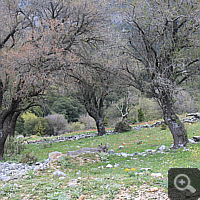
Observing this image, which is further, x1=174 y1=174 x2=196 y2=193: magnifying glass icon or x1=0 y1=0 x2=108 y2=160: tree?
x1=0 y1=0 x2=108 y2=160: tree

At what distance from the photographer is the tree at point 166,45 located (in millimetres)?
7668

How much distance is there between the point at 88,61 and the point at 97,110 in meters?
7.33

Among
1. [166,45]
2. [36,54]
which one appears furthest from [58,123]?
[166,45]

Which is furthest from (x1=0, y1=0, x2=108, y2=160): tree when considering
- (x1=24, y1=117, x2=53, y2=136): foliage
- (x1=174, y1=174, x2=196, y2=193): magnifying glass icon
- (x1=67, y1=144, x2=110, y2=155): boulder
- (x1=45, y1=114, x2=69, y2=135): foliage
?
(x1=45, y1=114, x2=69, y2=135): foliage

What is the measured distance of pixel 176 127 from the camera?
8.53 m

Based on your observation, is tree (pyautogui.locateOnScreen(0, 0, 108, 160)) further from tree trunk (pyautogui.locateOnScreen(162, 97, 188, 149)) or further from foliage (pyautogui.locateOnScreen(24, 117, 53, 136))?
foliage (pyautogui.locateOnScreen(24, 117, 53, 136))

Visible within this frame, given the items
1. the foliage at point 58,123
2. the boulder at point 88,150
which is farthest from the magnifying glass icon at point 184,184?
the foliage at point 58,123

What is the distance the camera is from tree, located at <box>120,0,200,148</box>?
7668 mm

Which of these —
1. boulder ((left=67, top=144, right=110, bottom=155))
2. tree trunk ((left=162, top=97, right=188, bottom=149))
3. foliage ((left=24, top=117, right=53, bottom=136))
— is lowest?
foliage ((left=24, top=117, right=53, bottom=136))

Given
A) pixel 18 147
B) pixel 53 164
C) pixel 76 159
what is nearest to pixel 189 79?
pixel 76 159

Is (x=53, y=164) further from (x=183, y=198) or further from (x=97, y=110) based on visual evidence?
(x=97, y=110)

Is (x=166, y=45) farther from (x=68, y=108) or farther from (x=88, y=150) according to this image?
(x=68, y=108)

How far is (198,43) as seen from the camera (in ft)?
25.9

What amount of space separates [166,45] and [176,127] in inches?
144
